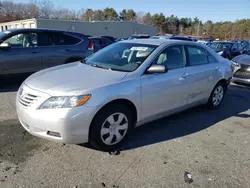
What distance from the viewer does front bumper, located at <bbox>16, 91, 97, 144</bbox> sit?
2.89m

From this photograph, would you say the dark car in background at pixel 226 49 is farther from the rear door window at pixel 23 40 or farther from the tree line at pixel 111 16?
the tree line at pixel 111 16

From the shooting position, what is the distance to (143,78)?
3551 millimetres

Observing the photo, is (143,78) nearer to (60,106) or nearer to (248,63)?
(60,106)

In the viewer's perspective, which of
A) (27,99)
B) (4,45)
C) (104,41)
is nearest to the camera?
(27,99)

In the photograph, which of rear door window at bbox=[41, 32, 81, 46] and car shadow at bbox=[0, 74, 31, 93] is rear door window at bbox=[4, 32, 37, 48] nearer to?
rear door window at bbox=[41, 32, 81, 46]

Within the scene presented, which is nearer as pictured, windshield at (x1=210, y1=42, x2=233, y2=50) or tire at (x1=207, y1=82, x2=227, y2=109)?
tire at (x1=207, y1=82, x2=227, y2=109)

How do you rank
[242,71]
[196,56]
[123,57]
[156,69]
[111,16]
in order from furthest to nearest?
[111,16] → [242,71] → [196,56] → [123,57] → [156,69]

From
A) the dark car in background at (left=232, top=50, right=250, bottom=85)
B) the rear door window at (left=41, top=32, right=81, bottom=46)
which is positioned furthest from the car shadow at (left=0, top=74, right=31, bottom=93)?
the dark car in background at (left=232, top=50, right=250, bottom=85)

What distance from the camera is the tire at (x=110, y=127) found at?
3.13 m

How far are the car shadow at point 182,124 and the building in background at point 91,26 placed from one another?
32607mm

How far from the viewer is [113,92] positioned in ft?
10.3

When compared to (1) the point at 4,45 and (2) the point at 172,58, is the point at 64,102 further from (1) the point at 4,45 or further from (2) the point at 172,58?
(1) the point at 4,45

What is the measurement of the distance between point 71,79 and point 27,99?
627 mm

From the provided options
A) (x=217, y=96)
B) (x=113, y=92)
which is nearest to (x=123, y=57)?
(x=113, y=92)
